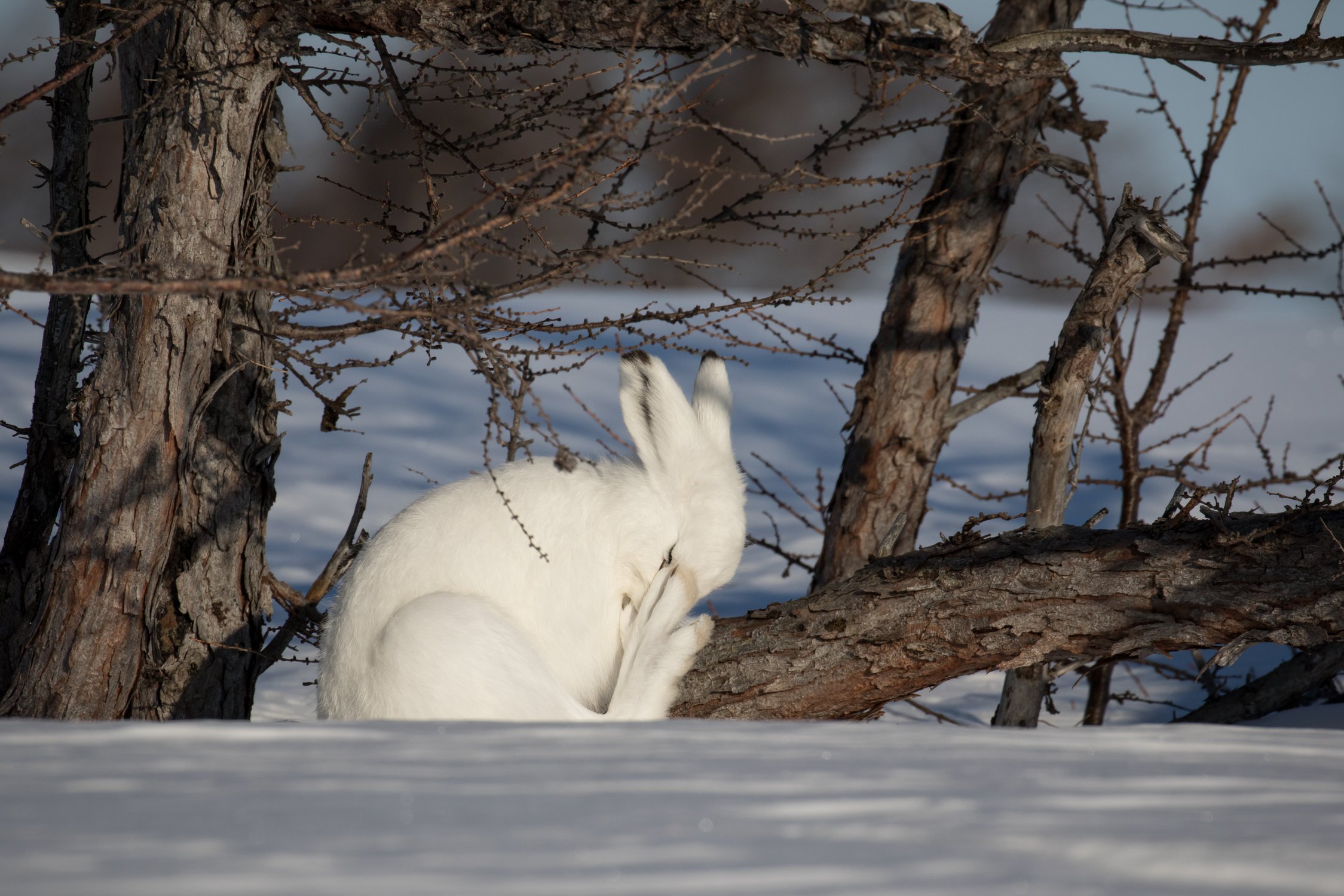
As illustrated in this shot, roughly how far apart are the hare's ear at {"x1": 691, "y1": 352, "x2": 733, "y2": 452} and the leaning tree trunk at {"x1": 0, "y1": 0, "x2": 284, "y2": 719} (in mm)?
1295

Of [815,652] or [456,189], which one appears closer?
[815,652]

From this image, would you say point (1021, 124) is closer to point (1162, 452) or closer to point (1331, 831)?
point (1331, 831)

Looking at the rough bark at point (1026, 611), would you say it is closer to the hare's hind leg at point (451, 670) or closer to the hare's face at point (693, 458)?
the hare's face at point (693, 458)

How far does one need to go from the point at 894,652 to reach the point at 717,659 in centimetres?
50

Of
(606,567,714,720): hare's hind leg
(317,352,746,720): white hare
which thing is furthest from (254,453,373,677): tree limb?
(606,567,714,720): hare's hind leg

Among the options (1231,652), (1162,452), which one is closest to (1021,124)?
(1231,652)

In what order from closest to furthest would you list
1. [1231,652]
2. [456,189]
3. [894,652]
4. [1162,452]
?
[1231,652]
[894,652]
[456,189]
[1162,452]

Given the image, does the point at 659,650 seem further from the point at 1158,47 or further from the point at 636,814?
the point at 1158,47

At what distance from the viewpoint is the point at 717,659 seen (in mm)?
2660

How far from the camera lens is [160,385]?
9.13 feet

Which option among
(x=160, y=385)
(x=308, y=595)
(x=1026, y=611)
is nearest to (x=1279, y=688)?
(x=1026, y=611)

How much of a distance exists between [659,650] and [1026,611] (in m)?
1.02

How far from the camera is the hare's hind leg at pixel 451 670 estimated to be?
2.19m

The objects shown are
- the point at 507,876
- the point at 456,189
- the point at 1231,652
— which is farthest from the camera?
the point at 456,189
